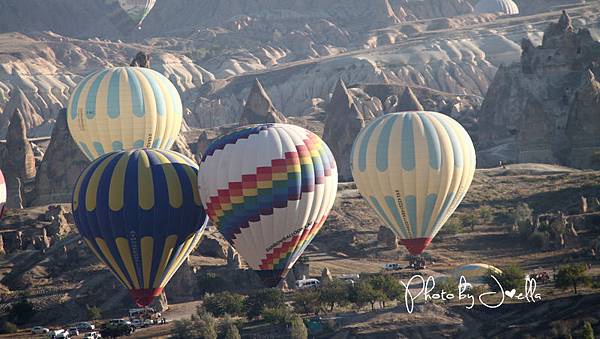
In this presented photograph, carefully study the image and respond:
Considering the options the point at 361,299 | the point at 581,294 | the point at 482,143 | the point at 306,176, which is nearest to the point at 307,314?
the point at 361,299

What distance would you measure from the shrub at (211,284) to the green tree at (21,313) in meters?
8.63

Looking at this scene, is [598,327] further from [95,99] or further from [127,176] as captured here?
[95,99]

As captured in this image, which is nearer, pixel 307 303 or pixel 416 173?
pixel 307 303

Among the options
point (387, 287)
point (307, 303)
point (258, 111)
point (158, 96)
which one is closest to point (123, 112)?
point (158, 96)

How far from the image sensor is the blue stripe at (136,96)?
8931 cm

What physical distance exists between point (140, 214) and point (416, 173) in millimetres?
15447

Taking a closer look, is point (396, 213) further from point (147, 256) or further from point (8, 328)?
point (8, 328)

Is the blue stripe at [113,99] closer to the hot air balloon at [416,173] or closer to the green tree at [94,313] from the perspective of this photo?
the green tree at [94,313]

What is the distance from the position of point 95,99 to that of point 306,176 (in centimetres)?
2434

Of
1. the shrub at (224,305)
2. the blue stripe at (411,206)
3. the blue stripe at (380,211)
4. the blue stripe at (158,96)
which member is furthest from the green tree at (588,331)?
the blue stripe at (158,96)

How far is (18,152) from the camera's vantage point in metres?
123

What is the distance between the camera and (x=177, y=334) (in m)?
70.9

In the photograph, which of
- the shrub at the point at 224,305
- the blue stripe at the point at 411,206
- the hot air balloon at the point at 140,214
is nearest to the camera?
the hot air balloon at the point at 140,214

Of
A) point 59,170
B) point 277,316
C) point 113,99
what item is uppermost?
point 113,99
